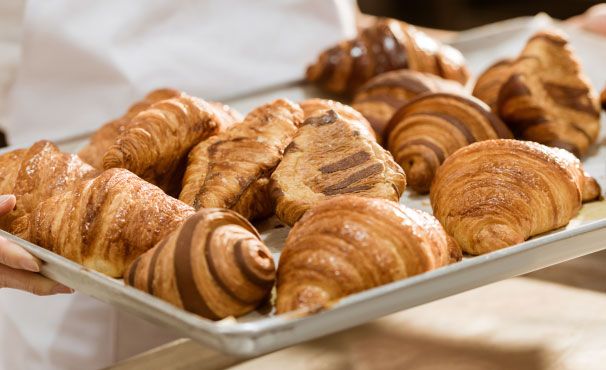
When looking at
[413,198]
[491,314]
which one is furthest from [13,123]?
[491,314]

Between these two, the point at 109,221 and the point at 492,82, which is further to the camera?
the point at 492,82

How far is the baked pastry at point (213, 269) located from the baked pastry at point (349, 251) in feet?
0.10

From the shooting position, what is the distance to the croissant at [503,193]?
88cm

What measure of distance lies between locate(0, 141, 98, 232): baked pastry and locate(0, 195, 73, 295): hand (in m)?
0.03

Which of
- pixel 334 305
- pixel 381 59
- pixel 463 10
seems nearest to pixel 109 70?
pixel 381 59

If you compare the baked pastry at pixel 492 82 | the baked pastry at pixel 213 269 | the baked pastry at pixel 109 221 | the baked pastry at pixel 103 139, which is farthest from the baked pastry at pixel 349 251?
the baked pastry at pixel 492 82

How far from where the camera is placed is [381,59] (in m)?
1.49

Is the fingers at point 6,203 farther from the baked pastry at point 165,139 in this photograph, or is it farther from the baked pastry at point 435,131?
the baked pastry at point 435,131

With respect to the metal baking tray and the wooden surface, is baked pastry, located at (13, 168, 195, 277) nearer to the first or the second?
the metal baking tray

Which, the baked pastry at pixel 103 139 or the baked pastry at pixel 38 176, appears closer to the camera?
the baked pastry at pixel 38 176

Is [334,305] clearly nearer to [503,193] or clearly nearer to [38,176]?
[503,193]

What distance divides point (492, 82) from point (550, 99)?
117 mm

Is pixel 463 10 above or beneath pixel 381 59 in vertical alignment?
beneath

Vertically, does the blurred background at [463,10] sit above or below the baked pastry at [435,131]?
below
